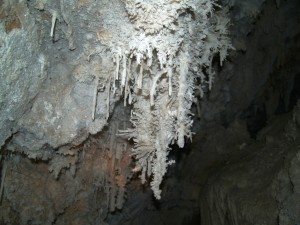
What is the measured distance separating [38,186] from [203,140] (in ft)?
12.9

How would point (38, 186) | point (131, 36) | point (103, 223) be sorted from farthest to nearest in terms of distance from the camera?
point (103, 223), point (38, 186), point (131, 36)

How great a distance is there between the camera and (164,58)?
316 cm

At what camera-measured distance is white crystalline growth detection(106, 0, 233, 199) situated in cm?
294

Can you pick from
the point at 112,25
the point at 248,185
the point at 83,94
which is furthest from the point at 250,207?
the point at 112,25

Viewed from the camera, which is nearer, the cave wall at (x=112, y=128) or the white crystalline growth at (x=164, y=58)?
the white crystalline growth at (x=164, y=58)

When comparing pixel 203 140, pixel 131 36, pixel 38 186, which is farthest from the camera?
pixel 203 140

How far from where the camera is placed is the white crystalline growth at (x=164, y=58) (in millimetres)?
2940

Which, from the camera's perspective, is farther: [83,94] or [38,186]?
[38,186]

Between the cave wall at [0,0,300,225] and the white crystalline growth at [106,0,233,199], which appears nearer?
the white crystalline growth at [106,0,233,199]

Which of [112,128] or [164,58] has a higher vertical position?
[112,128]

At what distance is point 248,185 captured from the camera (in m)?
→ 5.11

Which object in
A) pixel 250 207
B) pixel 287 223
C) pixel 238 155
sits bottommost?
pixel 287 223

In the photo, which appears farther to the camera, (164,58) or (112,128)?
(112,128)

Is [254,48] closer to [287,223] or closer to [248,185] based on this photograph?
[248,185]
